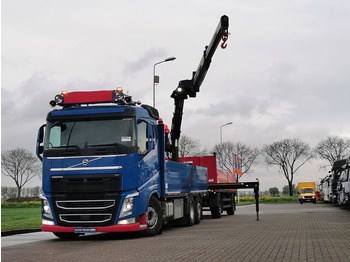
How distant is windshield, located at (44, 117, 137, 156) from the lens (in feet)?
41.8

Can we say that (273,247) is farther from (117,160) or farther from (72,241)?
(72,241)

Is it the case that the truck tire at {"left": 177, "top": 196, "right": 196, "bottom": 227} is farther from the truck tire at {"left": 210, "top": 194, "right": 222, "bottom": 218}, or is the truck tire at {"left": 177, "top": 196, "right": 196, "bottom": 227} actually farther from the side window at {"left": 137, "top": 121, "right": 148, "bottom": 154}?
the side window at {"left": 137, "top": 121, "right": 148, "bottom": 154}

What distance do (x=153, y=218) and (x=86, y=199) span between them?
215cm

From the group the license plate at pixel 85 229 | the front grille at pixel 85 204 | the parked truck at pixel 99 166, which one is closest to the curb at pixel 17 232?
the parked truck at pixel 99 166

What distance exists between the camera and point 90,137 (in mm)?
12914

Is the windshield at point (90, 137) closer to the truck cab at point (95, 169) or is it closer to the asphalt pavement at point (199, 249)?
the truck cab at point (95, 169)

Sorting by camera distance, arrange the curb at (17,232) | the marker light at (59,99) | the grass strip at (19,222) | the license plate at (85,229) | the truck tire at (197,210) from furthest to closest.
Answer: the truck tire at (197,210) < the grass strip at (19,222) < the curb at (17,232) < the marker light at (59,99) < the license plate at (85,229)

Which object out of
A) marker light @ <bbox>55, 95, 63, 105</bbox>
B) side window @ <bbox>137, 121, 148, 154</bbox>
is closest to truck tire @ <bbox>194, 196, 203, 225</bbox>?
side window @ <bbox>137, 121, 148, 154</bbox>

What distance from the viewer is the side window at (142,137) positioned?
1306 centimetres

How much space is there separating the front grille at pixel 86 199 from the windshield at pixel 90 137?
0.68 m

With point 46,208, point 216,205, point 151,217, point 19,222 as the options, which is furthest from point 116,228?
point 216,205

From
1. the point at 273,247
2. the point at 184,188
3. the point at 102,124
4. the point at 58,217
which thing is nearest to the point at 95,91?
the point at 102,124

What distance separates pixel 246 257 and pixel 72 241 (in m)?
6.04

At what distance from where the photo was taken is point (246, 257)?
8906 mm
